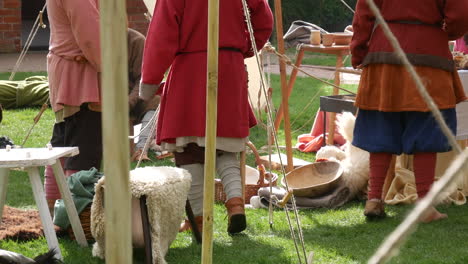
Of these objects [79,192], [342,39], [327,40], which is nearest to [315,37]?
[327,40]

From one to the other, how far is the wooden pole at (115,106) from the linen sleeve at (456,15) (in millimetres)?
3049

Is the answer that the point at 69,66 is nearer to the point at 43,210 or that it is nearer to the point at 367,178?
the point at 43,210

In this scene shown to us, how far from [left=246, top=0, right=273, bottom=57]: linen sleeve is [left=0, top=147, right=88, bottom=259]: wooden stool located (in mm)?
1105

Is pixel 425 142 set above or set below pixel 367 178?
above

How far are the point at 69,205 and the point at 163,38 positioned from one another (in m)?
0.89

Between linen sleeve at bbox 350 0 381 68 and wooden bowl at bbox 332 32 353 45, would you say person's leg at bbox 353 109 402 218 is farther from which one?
wooden bowl at bbox 332 32 353 45

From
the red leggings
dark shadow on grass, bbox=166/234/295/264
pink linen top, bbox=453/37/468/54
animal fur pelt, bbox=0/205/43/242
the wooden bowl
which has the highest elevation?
the wooden bowl

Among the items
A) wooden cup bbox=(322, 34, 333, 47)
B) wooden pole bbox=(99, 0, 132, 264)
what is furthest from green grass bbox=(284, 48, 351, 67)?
wooden pole bbox=(99, 0, 132, 264)

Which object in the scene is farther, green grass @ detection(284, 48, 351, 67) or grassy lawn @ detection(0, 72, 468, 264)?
green grass @ detection(284, 48, 351, 67)

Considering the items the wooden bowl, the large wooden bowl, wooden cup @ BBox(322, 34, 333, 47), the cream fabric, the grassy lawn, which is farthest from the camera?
the wooden bowl

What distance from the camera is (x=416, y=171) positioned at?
444 cm

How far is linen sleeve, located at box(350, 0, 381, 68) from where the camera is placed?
14.2ft

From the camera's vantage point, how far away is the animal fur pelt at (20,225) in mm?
4180

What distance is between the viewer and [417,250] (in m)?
3.90
